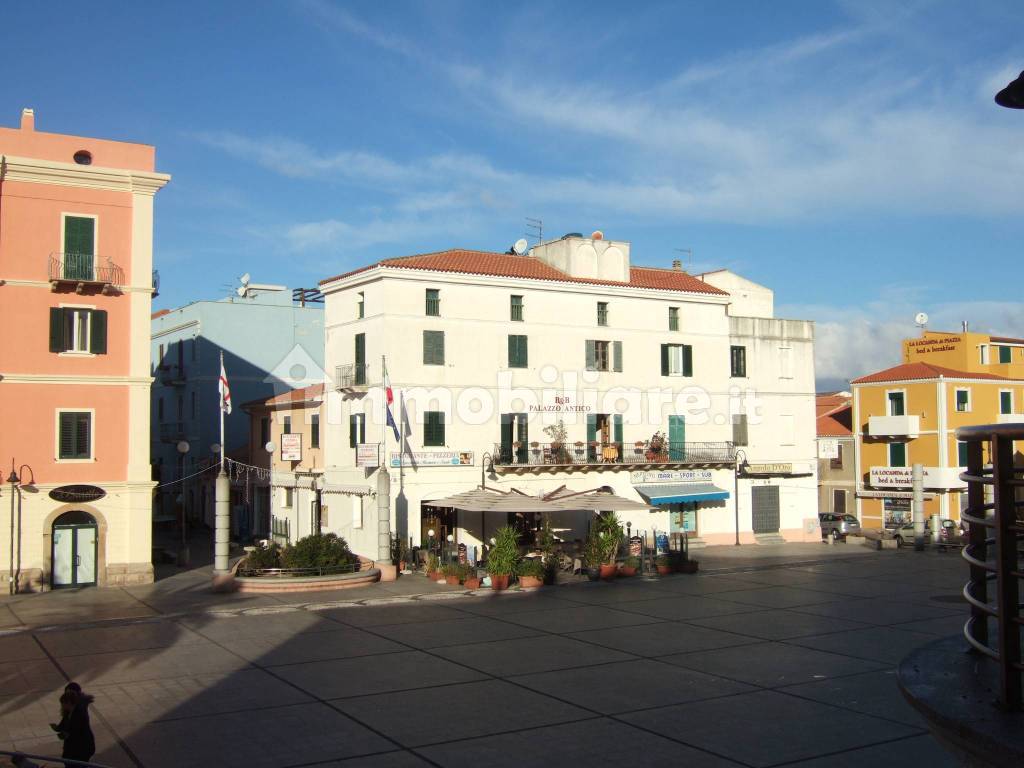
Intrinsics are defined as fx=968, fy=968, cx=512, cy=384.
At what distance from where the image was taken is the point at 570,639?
21969 mm

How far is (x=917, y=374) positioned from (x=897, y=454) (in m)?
4.71

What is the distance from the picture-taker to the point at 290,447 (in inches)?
1646

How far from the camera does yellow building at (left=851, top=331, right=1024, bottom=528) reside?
52.7 meters

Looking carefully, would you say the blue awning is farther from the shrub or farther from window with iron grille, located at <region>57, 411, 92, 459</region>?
window with iron grille, located at <region>57, 411, 92, 459</region>

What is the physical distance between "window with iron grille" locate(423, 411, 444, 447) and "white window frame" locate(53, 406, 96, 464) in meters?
11.7

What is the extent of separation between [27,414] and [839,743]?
26.6 metres

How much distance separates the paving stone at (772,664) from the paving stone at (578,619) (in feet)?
12.7

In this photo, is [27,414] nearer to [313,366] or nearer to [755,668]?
[755,668]

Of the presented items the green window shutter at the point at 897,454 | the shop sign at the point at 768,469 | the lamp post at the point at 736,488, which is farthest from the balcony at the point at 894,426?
the lamp post at the point at 736,488

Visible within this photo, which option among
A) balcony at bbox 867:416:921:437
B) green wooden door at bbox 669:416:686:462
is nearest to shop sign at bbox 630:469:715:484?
green wooden door at bbox 669:416:686:462

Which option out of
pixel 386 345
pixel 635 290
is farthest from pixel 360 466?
pixel 635 290

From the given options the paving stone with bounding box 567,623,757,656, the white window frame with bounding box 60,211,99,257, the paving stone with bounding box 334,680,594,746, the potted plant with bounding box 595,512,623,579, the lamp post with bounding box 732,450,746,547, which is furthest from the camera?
the lamp post with bounding box 732,450,746,547

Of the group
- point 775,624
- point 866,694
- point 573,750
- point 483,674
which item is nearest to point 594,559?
point 775,624

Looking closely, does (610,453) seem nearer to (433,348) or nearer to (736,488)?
(736,488)
